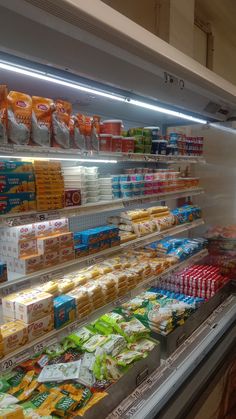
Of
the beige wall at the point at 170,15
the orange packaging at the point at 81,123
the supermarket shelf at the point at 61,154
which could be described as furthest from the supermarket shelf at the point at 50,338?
the beige wall at the point at 170,15

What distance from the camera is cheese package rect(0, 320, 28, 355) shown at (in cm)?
142

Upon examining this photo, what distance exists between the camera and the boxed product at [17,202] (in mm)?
1394

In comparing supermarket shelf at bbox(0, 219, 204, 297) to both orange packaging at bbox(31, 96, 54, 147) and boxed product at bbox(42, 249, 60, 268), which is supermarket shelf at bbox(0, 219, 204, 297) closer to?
boxed product at bbox(42, 249, 60, 268)

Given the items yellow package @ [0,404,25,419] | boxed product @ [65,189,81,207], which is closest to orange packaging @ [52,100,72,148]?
boxed product @ [65,189,81,207]

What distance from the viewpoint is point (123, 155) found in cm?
214

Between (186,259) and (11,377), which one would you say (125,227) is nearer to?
(186,259)

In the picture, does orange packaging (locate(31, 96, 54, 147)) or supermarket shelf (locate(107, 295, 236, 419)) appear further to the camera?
supermarket shelf (locate(107, 295, 236, 419))

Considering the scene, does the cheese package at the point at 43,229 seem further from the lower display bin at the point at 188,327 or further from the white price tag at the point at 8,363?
the lower display bin at the point at 188,327

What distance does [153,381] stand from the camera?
6.59 ft

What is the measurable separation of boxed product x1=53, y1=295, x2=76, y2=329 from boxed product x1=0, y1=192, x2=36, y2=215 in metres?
0.55

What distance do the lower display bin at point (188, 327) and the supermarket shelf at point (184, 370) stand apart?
37 mm

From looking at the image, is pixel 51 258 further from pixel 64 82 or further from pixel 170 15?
pixel 170 15

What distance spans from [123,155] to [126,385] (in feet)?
4.67

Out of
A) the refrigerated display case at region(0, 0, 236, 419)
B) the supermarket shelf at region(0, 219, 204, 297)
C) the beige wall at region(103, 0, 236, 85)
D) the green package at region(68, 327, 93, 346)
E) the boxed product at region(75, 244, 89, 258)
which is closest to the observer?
the refrigerated display case at region(0, 0, 236, 419)
